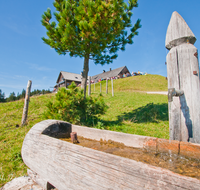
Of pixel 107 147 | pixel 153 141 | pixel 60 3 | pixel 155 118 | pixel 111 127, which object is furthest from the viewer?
pixel 155 118

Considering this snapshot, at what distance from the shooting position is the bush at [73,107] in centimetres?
373

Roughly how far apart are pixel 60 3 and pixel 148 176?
5910mm

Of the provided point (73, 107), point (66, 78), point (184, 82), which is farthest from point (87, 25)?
point (66, 78)

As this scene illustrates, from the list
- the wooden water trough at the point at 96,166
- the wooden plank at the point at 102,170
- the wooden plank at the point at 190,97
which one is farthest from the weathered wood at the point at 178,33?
the wooden plank at the point at 102,170

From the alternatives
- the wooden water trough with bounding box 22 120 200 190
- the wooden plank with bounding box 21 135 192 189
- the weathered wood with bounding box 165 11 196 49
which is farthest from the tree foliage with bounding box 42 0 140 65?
the wooden plank with bounding box 21 135 192 189

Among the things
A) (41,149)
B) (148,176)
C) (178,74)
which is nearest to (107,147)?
(41,149)

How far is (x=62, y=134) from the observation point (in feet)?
9.08

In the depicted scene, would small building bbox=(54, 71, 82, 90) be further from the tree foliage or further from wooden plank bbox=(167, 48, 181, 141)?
wooden plank bbox=(167, 48, 181, 141)

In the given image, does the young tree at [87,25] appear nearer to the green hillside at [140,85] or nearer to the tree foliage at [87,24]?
the tree foliage at [87,24]

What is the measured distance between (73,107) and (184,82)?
3021mm

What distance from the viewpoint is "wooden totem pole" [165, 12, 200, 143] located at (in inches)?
67.3

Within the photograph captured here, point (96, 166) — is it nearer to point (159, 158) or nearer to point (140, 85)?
point (159, 158)

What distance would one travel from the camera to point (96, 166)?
3.82ft

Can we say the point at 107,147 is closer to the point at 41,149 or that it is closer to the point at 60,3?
the point at 41,149
